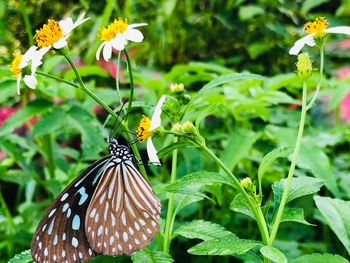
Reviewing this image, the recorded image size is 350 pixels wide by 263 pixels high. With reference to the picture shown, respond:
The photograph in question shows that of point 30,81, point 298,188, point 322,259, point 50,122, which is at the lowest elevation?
point 322,259

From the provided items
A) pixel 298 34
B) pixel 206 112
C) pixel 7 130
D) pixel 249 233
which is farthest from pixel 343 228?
pixel 298 34

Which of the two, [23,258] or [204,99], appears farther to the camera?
[204,99]

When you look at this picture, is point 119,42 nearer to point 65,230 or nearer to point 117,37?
point 117,37

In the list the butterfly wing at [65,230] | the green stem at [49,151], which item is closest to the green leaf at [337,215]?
the butterfly wing at [65,230]

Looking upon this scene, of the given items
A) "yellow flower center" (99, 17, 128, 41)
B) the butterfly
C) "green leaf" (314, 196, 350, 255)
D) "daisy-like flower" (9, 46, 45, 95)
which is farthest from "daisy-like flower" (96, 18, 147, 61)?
"green leaf" (314, 196, 350, 255)

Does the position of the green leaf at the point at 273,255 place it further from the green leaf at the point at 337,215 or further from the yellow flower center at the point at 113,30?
the yellow flower center at the point at 113,30

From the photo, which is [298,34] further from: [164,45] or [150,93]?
[150,93]

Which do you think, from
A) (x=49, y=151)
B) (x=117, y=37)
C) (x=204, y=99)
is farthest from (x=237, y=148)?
(x=49, y=151)
